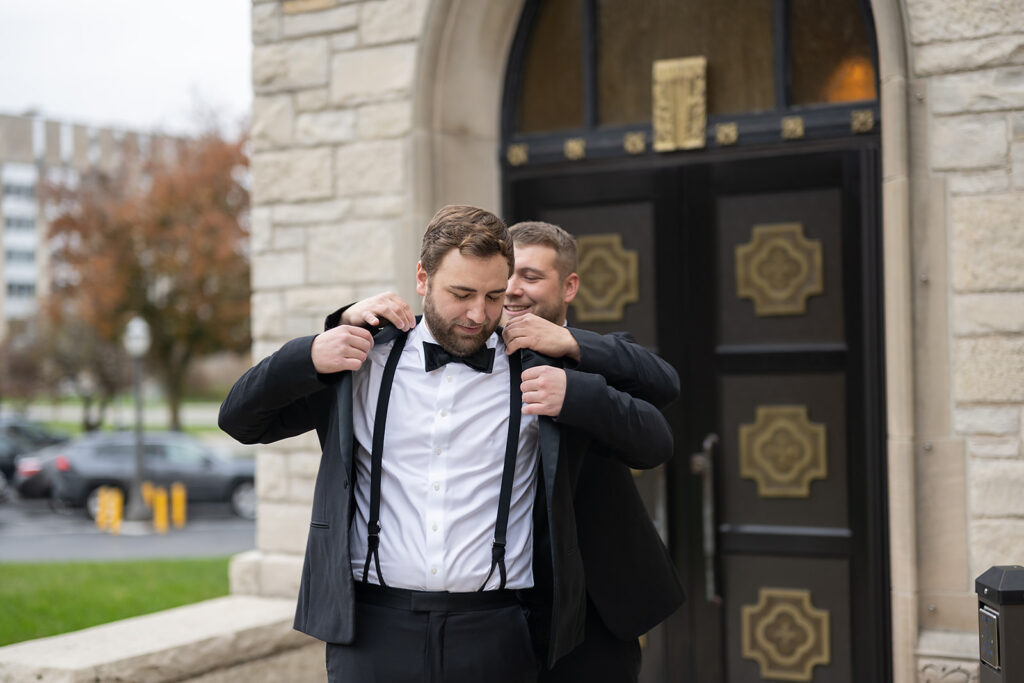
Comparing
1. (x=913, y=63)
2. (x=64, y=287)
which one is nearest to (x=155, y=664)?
(x=913, y=63)

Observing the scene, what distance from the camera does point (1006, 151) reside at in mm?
4047

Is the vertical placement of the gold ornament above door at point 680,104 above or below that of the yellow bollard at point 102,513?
above

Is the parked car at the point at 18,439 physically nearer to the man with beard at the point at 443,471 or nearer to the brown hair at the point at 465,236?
the man with beard at the point at 443,471

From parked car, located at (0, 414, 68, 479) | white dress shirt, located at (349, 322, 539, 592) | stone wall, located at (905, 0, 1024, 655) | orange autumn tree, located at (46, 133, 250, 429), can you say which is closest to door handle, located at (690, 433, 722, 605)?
stone wall, located at (905, 0, 1024, 655)

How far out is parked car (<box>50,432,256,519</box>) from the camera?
19.5 metres

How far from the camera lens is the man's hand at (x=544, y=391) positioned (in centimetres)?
245

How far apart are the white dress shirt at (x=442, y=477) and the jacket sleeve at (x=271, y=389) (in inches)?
6.2

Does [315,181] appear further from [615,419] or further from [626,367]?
[615,419]

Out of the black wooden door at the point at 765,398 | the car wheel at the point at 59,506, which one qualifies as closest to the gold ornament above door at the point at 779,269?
the black wooden door at the point at 765,398

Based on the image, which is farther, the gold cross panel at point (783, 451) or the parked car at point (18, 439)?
the parked car at point (18, 439)

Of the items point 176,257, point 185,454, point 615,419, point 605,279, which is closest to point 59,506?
point 185,454

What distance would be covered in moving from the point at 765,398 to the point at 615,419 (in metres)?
2.37

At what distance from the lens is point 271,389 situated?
2.50 m

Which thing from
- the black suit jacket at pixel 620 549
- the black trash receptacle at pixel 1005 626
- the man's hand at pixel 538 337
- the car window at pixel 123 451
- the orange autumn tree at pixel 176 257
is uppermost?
the orange autumn tree at pixel 176 257
